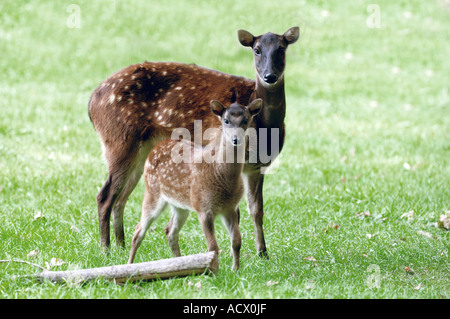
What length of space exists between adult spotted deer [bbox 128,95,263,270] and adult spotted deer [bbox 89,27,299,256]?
1.38 ft

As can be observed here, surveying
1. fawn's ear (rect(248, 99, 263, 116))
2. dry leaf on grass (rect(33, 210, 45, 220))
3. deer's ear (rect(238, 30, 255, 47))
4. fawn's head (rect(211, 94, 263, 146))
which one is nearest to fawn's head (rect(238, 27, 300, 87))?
deer's ear (rect(238, 30, 255, 47))

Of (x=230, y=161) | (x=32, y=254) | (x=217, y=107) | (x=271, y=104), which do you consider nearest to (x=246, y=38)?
(x=271, y=104)

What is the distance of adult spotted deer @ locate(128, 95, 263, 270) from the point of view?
518 centimetres

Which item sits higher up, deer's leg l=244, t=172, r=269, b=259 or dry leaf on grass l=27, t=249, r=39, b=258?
deer's leg l=244, t=172, r=269, b=259

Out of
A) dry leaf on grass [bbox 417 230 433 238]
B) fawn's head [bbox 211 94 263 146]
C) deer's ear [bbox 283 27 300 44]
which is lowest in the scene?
dry leaf on grass [bbox 417 230 433 238]

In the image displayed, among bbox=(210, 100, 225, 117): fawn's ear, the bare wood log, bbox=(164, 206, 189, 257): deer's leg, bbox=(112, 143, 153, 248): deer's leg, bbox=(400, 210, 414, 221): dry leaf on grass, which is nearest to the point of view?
the bare wood log

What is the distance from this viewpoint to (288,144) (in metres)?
9.73

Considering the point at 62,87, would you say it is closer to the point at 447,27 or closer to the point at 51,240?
the point at 51,240

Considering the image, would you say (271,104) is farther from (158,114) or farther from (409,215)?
(409,215)

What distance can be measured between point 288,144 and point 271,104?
12.9 ft

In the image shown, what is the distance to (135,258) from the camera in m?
5.71

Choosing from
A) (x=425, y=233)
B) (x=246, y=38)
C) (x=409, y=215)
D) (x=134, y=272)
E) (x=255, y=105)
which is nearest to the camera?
(x=134, y=272)

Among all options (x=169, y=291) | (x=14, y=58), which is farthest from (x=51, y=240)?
(x=14, y=58)

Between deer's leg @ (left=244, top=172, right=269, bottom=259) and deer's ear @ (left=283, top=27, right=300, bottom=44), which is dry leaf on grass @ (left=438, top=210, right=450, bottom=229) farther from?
deer's ear @ (left=283, top=27, right=300, bottom=44)
